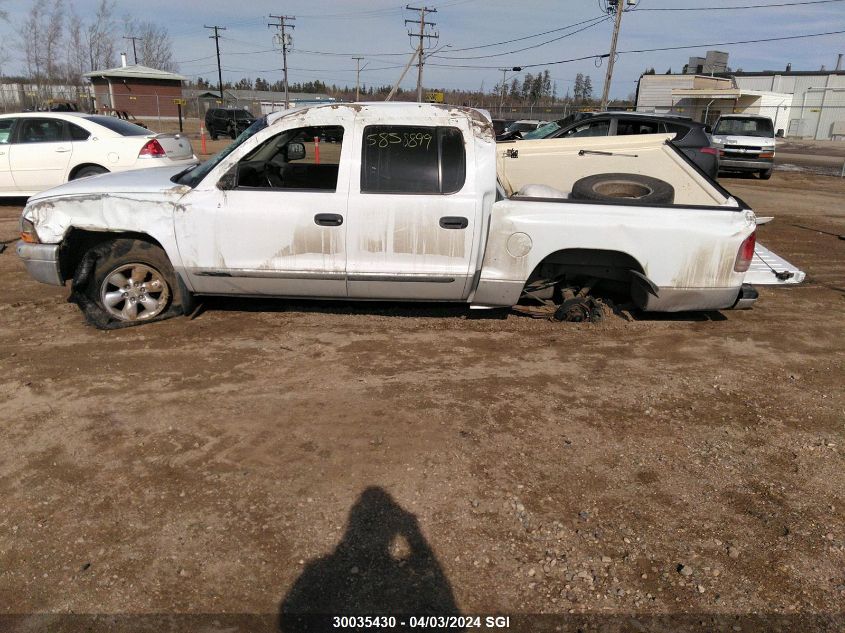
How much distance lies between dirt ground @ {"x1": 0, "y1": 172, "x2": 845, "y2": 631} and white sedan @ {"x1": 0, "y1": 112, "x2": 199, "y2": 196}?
5.61 m

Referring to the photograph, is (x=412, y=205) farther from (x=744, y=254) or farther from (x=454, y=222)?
(x=744, y=254)

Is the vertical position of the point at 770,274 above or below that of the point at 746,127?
below

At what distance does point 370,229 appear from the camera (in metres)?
4.79

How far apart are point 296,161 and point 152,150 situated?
235 inches

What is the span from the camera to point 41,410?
387 centimetres

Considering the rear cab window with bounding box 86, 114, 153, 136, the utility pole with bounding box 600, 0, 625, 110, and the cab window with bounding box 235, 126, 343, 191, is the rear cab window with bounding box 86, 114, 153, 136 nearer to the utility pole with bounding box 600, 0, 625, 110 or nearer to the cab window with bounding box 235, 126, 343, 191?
the cab window with bounding box 235, 126, 343, 191

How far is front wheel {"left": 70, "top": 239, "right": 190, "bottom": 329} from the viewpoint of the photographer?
5.01 m

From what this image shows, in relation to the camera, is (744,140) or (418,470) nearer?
(418,470)

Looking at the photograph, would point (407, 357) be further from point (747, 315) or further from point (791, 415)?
point (747, 315)

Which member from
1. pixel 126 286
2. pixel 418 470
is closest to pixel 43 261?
pixel 126 286

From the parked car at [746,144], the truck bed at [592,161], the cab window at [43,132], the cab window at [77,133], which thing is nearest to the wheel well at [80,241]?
the truck bed at [592,161]

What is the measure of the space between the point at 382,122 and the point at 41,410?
3.14 m

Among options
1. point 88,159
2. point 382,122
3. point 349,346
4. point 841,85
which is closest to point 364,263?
point 349,346

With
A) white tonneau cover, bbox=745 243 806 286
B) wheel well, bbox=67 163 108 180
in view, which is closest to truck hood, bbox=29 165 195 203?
white tonneau cover, bbox=745 243 806 286
